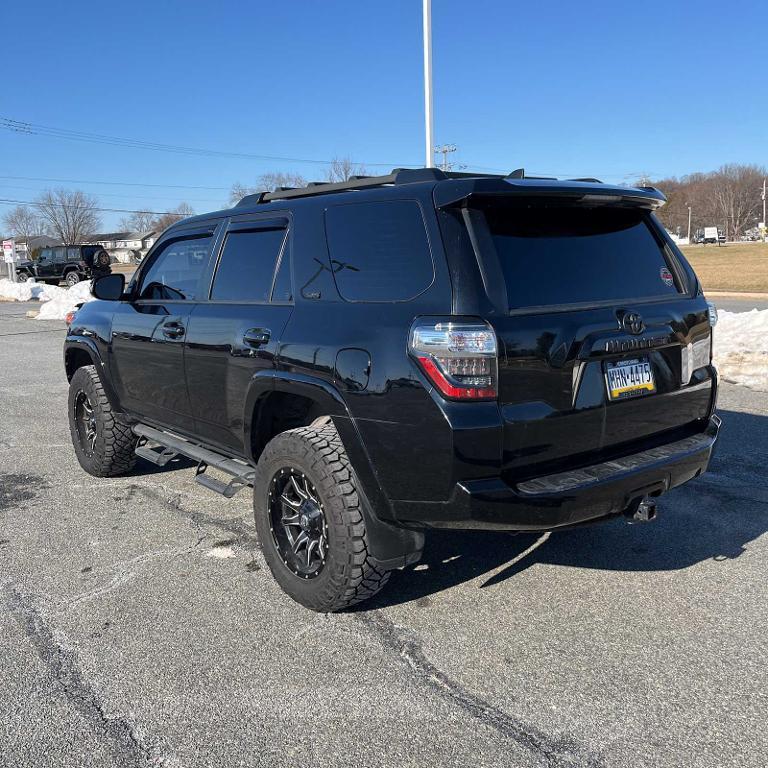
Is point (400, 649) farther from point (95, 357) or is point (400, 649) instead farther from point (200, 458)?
point (95, 357)

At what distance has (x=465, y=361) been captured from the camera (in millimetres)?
2695

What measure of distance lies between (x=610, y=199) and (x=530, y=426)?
1.17 m

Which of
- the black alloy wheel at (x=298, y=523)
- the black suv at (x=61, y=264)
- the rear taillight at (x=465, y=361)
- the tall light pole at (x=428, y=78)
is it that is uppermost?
the tall light pole at (x=428, y=78)

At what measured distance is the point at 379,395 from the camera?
2.87 m

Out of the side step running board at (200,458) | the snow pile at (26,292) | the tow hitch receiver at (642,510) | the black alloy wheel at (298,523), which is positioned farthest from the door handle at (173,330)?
the snow pile at (26,292)

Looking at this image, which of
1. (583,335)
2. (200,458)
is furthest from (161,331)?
(583,335)

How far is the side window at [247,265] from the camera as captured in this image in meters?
3.74

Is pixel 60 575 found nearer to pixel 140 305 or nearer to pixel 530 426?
pixel 140 305

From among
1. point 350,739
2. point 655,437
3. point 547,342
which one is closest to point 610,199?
point 547,342

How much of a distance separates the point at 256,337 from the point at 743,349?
7.24 meters

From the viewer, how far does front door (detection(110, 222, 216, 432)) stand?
433cm

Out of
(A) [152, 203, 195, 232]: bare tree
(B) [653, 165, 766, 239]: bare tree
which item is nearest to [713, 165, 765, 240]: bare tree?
(B) [653, 165, 766, 239]: bare tree

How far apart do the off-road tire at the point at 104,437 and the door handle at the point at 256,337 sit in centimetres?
201

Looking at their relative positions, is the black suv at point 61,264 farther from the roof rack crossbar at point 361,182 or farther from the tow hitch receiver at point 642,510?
the tow hitch receiver at point 642,510
